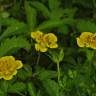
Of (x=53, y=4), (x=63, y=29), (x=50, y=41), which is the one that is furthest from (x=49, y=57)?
(x=53, y=4)

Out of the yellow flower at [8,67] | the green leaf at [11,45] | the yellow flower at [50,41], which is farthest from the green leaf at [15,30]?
the yellow flower at [8,67]

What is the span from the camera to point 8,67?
6.49 feet

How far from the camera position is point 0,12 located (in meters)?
3.06

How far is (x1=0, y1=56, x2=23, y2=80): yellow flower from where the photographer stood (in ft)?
6.40

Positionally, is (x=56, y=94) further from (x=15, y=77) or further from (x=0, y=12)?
(x=0, y=12)

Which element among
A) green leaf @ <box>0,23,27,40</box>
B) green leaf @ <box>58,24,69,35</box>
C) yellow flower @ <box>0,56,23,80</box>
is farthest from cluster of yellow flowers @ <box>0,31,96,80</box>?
green leaf @ <box>58,24,69,35</box>

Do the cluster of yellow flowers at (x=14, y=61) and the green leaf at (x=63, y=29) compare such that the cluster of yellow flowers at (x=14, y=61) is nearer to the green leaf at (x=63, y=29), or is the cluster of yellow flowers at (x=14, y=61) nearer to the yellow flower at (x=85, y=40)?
the yellow flower at (x=85, y=40)

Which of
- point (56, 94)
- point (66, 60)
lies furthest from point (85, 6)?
point (56, 94)

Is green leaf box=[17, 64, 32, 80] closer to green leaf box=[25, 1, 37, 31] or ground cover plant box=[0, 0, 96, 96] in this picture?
ground cover plant box=[0, 0, 96, 96]

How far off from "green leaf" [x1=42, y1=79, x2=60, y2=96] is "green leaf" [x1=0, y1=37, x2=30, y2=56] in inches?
12.5

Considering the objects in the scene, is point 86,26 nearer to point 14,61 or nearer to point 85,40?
point 85,40

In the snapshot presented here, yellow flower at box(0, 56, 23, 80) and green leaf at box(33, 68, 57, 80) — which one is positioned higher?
yellow flower at box(0, 56, 23, 80)

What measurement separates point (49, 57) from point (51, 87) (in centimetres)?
29

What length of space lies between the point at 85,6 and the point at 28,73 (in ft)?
3.30
